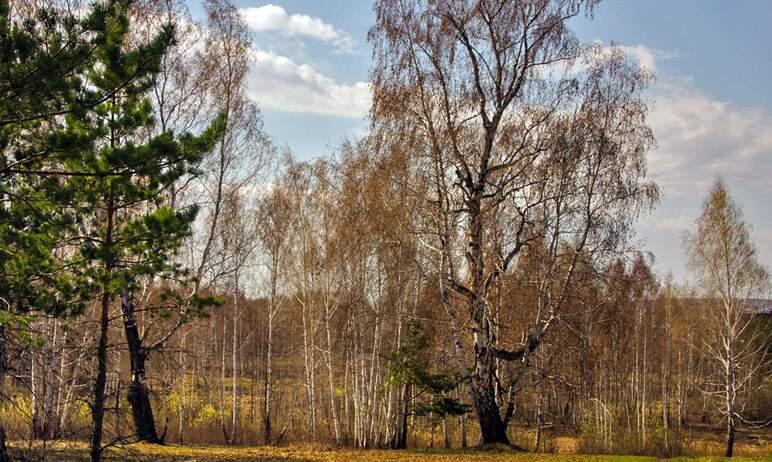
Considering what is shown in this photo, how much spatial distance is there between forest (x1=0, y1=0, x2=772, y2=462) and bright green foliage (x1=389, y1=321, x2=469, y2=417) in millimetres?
62

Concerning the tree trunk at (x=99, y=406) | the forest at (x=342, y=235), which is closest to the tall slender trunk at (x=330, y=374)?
the forest at (x=342, y=235)

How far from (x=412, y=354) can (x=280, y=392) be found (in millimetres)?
14479

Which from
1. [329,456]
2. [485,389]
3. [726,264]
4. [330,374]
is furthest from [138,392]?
[726,264]

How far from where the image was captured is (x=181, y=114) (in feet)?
57.6

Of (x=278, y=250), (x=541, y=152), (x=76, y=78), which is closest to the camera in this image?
(x=76, y=78)

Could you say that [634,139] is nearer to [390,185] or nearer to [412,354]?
[390,185]

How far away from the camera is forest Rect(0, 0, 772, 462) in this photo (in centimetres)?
769

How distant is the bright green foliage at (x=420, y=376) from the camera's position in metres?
16.2

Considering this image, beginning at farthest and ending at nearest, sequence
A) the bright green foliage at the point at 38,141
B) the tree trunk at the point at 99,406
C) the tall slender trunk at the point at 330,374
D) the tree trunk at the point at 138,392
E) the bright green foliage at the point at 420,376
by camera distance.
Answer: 1. the tall slender trunk at the point at 330,374
2. the bright green foliage at the point at 420,376
3. the tree trunk at the point at 138,392
4. the tree trunk at the point at 99,406
5. the bright green foliage at the point at 38,141

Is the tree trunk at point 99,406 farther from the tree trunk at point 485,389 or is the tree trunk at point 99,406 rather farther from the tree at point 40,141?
the tree trunk at point 485,389

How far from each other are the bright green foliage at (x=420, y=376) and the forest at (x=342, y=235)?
0.06 metres

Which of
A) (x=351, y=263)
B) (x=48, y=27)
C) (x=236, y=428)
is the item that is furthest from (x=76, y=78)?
(x=236, y=428)

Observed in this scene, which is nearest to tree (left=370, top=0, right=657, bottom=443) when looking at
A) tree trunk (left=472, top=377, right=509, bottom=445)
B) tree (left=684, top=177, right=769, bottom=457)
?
tree trunk (left=472, top=377, right=509, bottom=445)

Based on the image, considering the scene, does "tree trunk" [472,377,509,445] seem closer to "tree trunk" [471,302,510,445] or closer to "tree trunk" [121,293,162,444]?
"tree trunk" [471,302,510,445]
